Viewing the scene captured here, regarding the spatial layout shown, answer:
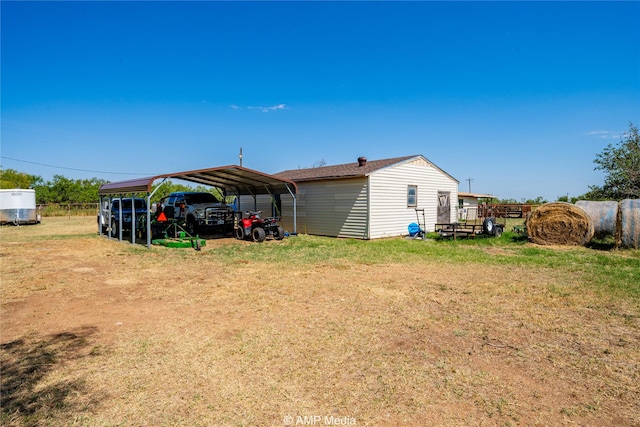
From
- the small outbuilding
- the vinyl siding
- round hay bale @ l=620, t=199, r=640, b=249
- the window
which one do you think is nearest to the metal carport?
the small outbuilding

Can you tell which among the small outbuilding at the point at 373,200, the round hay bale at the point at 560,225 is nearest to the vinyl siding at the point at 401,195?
the small outbuilding at the point at 373,200

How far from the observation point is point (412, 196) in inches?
647

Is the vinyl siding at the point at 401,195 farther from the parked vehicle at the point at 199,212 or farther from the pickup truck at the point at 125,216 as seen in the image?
the pickup truck at the point at 125,216

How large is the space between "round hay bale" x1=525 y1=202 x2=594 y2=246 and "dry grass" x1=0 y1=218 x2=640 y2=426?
224 inches

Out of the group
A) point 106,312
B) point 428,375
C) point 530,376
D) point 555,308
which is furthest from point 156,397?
point 555,308

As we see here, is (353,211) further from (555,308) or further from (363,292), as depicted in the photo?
(555,308)

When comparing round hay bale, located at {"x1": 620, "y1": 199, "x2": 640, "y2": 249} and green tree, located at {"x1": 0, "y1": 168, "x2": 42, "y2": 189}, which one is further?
green tree, located at {"x1": 0, "y1": 168, "x2": 42, "y2": 189}

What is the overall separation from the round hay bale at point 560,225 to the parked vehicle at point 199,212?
11601 mm

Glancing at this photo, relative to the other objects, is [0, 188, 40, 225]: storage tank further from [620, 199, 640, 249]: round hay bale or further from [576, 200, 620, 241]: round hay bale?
[620, 199, 640, 249]: round hay bale

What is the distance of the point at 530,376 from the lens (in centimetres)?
338

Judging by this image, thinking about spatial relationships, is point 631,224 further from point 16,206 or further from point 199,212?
point 16,206

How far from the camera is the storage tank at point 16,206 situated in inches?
879

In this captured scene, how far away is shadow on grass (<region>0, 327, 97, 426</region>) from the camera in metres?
2.83

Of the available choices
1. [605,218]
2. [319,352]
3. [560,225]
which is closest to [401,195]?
[560,225]
